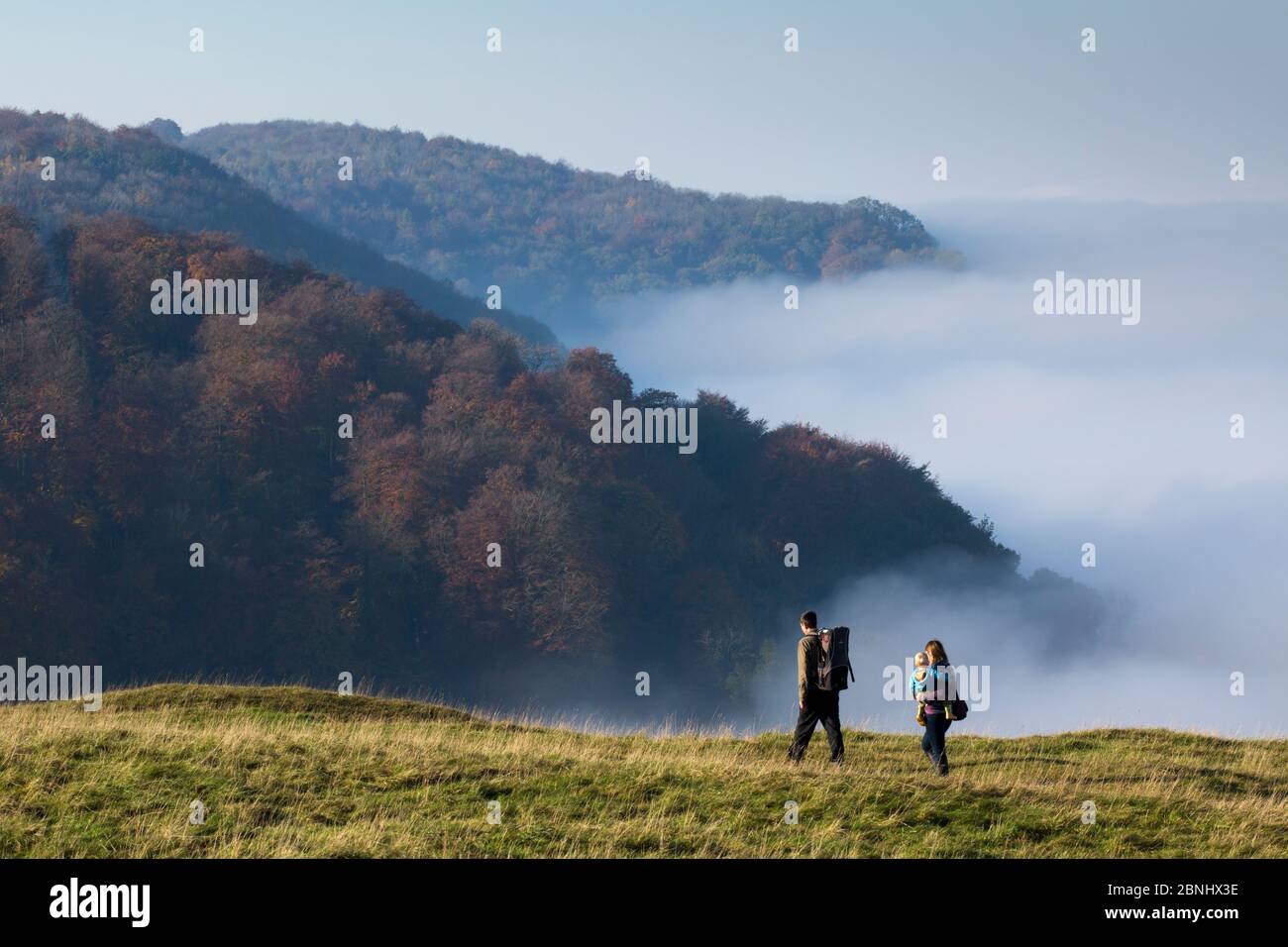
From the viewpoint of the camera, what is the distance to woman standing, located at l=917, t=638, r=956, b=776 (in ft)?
62.5

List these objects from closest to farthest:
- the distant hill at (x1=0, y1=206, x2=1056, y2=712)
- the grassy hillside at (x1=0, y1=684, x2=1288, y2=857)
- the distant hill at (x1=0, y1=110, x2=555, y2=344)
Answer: the grassy hillside at (x1=0, y1=684, x2=1288, y2=857)
the distant hill at (x1=0, y1=206, x2=1056, y2=712)
the distant hill at (x1=0, y1=110, x2=555, y2=344)

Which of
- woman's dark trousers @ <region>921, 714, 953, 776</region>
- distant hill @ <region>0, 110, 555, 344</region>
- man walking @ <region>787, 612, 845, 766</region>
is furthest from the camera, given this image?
distant hill @ <region>0, 110, 555, 344</region>

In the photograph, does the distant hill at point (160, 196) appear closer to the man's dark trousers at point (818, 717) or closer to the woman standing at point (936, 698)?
the man's dark trousers at point (818, 717)

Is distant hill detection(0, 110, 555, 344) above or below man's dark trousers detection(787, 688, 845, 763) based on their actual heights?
above

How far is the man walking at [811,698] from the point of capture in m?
18.8

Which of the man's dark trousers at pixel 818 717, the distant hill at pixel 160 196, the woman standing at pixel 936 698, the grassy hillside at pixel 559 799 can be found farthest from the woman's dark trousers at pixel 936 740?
the distant hill at pixel 160 196

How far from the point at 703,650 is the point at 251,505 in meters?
28.4

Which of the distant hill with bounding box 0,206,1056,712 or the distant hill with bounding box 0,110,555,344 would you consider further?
the distant hill with bounding box 0,110,555,344

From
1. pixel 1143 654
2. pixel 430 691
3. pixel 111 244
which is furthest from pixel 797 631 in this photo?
pixel 1143 654

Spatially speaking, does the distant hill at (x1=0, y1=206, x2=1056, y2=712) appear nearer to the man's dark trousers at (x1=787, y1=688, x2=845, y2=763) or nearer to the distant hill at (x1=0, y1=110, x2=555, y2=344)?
the distant hill at (x1=0, y1=110, x2=555, y2=344)

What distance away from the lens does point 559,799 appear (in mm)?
17750

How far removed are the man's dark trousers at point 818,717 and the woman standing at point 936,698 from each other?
110 centimetres

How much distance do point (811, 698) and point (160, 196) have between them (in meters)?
133

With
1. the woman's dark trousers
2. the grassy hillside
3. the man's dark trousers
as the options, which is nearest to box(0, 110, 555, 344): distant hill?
the grassy hillside
